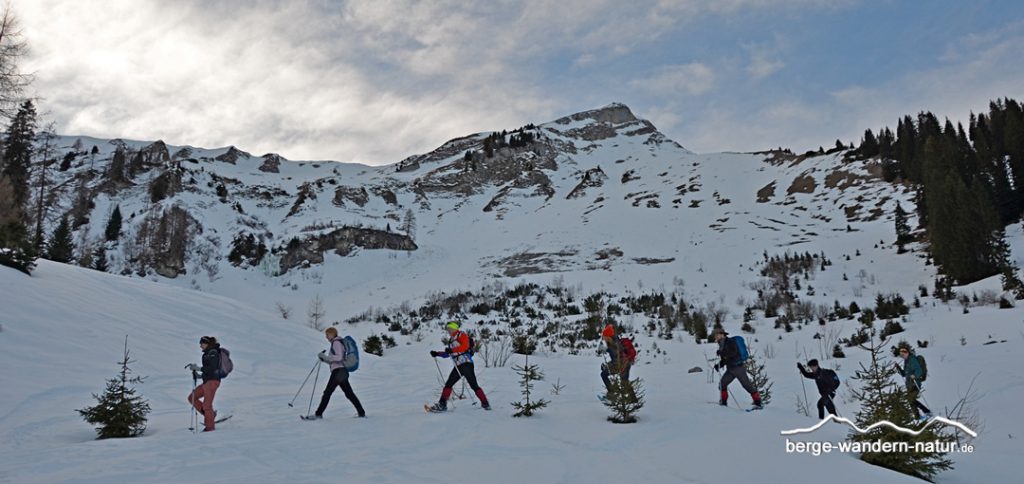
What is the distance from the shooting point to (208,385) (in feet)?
21.7

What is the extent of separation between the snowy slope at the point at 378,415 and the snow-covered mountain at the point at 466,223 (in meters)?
13.0

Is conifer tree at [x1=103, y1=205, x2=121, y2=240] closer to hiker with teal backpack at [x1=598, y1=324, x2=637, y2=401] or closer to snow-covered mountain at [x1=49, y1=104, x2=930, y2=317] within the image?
snow-covered mountain at [x1=49, y1=104, x2=930, y2=317]

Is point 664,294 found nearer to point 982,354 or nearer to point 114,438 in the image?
point 982,354

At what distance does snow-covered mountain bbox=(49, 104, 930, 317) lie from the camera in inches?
1254

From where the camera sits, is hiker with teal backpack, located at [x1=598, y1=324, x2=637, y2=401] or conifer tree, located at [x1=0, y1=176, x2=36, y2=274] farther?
conifer tree, located at [x1=0, y1=176, x2=36, y2=274]

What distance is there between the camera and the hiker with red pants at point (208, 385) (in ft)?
21.3

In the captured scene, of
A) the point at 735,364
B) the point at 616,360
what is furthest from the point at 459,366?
the point at 735,364

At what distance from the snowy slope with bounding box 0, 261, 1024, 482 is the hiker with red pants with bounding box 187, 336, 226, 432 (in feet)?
1.18

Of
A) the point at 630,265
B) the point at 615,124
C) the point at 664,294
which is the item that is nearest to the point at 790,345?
the point at 664,294

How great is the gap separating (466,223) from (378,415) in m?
46.7

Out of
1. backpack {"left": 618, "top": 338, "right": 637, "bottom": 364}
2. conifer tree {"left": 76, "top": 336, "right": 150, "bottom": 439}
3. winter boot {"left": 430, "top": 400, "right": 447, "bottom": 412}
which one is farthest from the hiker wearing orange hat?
conifer tree {"left": 76, "top": 336, "right": 150, "bottom": 439}

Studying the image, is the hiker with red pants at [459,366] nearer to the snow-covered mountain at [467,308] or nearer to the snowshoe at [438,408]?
the snowshoe at [438,408]

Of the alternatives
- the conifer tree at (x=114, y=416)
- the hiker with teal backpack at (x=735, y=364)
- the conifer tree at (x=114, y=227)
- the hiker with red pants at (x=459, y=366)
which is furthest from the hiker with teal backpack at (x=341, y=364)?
the conifer tree at (x=114, y=227)

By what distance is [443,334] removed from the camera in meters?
18.9
